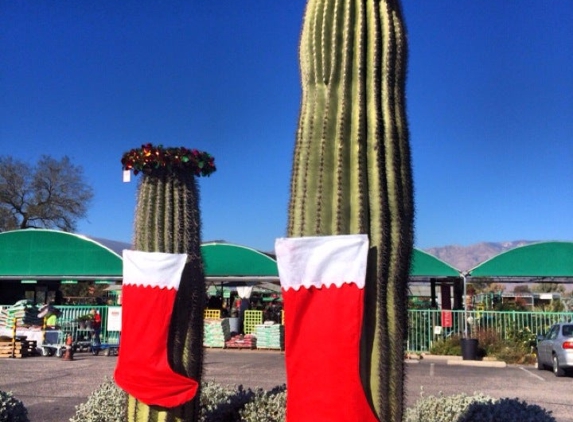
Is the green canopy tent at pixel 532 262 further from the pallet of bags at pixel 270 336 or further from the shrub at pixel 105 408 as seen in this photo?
the shrub at pixel 105 408

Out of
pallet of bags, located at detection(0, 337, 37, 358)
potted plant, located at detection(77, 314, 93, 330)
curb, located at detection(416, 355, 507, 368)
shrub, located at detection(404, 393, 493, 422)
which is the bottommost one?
curb, located at detection(416, 355, 507, 368)

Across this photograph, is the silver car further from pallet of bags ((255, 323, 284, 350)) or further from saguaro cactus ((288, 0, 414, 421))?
saguaro cactus ((288, 0, 414, 421))

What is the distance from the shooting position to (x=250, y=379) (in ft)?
46.1

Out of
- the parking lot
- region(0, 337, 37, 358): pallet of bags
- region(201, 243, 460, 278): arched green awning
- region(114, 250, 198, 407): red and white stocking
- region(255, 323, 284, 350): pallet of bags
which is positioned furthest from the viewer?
region(201, 243, 460, 278): arched green awning

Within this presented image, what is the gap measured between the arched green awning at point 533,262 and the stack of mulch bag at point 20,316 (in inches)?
619

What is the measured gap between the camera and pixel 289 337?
4.04 m

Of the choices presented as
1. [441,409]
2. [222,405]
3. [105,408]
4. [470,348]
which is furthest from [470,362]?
[105,408]

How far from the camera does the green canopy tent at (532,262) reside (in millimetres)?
21650

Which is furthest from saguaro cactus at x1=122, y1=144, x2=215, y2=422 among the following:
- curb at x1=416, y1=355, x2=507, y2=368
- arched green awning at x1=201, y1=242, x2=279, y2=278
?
arched green awning at x1=201, y1=242, x2=279, y2=278

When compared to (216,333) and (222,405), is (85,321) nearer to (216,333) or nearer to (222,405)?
(216,333)

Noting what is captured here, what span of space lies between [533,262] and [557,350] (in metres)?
6.39

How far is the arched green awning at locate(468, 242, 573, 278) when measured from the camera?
2165cm

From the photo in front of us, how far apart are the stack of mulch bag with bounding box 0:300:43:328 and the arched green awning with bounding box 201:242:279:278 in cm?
656

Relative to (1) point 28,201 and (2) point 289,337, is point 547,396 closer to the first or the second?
(2) point 289,337
